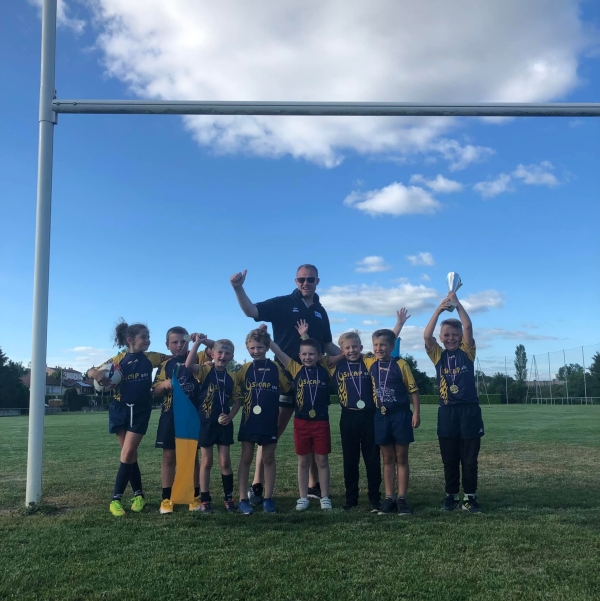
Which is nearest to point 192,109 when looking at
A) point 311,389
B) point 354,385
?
point 311,389

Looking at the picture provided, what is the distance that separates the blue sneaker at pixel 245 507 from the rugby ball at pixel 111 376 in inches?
64.6

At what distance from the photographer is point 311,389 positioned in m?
5.65

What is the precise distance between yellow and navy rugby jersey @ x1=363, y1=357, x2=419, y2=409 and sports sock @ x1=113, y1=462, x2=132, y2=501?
2463 millimetres

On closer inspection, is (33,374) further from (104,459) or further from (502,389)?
(502,389)

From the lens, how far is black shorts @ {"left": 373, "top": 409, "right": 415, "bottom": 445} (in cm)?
534

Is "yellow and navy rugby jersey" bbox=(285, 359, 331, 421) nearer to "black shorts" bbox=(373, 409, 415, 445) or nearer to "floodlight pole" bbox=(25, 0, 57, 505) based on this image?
"black shorts" bbox=(373, 409, 415, 445)

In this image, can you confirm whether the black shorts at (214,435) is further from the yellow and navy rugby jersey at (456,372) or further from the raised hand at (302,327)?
the yellow and navy rugby jersey at (456,372)

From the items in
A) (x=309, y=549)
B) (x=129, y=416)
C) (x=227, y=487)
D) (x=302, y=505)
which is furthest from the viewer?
(x=129, y=416)

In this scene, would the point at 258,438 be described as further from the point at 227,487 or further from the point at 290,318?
the point at 290,318

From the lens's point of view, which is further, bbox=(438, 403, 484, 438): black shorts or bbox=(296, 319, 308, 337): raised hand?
bbox=(296, 319, 308, 337): raised hand

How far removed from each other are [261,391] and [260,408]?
166 millimetres

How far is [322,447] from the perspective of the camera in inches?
217

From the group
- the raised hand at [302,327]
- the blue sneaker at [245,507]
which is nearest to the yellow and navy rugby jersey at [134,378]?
the blue sneaker at [245,507]

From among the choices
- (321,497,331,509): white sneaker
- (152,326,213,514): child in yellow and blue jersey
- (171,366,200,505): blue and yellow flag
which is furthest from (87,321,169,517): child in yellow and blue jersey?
(321,497,331,509): white sneaker
